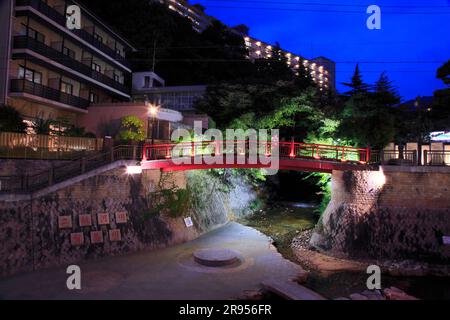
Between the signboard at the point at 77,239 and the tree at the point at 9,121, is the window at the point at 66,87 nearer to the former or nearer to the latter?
the tree at the point at 9,121

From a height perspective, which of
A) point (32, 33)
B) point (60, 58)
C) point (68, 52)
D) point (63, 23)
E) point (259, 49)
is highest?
point (259, 49)

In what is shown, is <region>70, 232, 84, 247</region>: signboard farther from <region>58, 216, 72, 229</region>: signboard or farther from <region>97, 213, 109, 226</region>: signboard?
<region>97, 213, 109, 226</region>: signboard

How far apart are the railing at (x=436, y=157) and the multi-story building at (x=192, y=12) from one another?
78.1 meters

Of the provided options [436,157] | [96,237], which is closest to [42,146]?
[96,237]

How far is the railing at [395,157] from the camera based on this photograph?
61.2 ft

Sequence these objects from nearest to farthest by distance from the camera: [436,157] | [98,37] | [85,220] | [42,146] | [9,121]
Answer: [85,220]
[436,157]
[42,146]
[9,121]
[98,37]

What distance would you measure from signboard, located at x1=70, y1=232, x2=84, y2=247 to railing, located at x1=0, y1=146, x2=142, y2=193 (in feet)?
9.40

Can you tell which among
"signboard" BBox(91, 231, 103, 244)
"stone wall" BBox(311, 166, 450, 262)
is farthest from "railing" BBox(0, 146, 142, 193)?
"stone wall" BBox(311, 166, 450, 262)

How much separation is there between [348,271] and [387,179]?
18.9 ft

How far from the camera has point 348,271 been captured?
53.5ft

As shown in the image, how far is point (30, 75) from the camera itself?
27719 millimetres

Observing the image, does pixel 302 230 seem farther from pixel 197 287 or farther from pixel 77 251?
pixel 77 251

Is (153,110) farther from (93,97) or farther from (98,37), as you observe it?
(98,37)

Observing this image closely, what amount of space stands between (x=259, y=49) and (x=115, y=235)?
87210 mm
